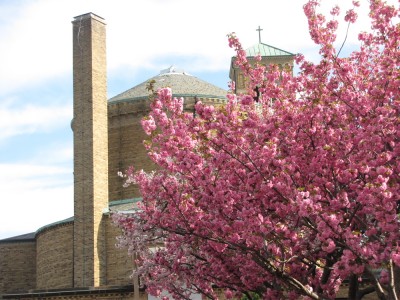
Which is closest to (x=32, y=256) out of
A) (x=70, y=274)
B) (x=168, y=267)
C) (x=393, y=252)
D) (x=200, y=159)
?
(x=70, y=274)

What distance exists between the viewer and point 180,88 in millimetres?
42125

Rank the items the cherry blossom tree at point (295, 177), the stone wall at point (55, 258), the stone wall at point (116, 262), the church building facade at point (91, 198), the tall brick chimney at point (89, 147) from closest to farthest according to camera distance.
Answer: the cherry blossom tree at point (295, 177) → the stone wall at point (116, 262) → the church building facade at point (91, 198) → the tall brick chimney at point (89, 147) → the stone wall at point (55, 258)

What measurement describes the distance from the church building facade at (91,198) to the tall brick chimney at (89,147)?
45mm

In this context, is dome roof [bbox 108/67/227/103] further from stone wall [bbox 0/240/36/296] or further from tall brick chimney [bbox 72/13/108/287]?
stone wall [bbox 0/240/36/296]

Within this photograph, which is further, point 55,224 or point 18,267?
point 18,267

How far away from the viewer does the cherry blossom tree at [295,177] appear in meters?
12.5

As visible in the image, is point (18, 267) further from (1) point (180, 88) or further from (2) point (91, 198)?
(1) point (180, 88)

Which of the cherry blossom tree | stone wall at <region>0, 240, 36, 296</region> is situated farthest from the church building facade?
the cherry blossom tree

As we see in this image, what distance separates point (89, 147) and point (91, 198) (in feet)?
8.52

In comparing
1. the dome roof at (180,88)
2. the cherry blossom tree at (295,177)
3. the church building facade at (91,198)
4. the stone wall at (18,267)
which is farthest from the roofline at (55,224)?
the cherry blossom tree at (295,177)

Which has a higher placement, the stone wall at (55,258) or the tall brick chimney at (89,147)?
the tall brick chimney at (89,147)

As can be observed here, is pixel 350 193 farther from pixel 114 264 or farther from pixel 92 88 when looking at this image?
pixel 92 88

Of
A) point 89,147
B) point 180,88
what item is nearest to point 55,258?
point 89,147

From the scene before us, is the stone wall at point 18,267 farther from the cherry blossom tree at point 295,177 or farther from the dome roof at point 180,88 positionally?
the cherry blossom tree at point 295,177
